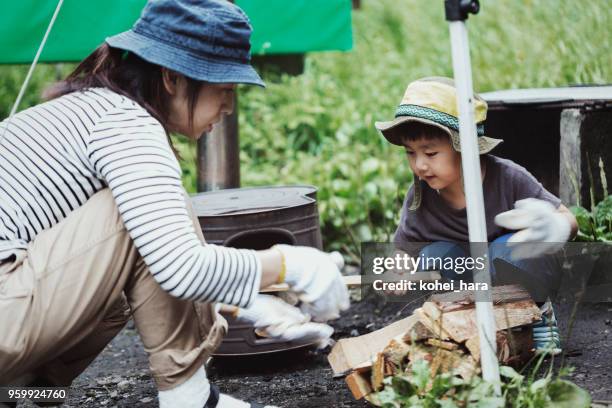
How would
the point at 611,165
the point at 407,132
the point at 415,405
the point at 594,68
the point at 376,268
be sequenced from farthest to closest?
the point at 594,68 < the point at 611,165 < the point at 376,268 < the point at 407,132 < the point at 415,405

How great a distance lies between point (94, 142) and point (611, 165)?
227 cm

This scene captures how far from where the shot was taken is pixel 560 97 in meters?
3.46

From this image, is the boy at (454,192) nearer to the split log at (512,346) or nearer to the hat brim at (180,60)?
the split log at (512,346)

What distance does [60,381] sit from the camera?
2307 millimetres

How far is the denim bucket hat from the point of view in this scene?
202cm

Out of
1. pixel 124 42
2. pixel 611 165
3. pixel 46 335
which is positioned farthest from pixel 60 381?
pixel 611 165

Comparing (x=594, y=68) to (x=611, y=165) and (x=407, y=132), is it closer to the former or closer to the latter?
(x=611, y=165)

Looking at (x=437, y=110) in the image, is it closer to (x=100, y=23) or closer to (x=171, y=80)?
(x=171, y=80)

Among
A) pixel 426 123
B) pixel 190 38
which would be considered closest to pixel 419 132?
pixel 426 123

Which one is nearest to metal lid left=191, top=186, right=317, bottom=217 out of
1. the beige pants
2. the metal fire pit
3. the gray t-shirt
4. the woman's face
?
the metal fire pit

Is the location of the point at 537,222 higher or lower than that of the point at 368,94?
lower

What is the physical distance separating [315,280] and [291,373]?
979 millimetres

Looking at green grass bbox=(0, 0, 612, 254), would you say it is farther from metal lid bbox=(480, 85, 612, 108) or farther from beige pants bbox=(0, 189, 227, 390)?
beige pants bbox=(0, 189, 227, 390)

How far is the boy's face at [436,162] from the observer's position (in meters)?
2.73
